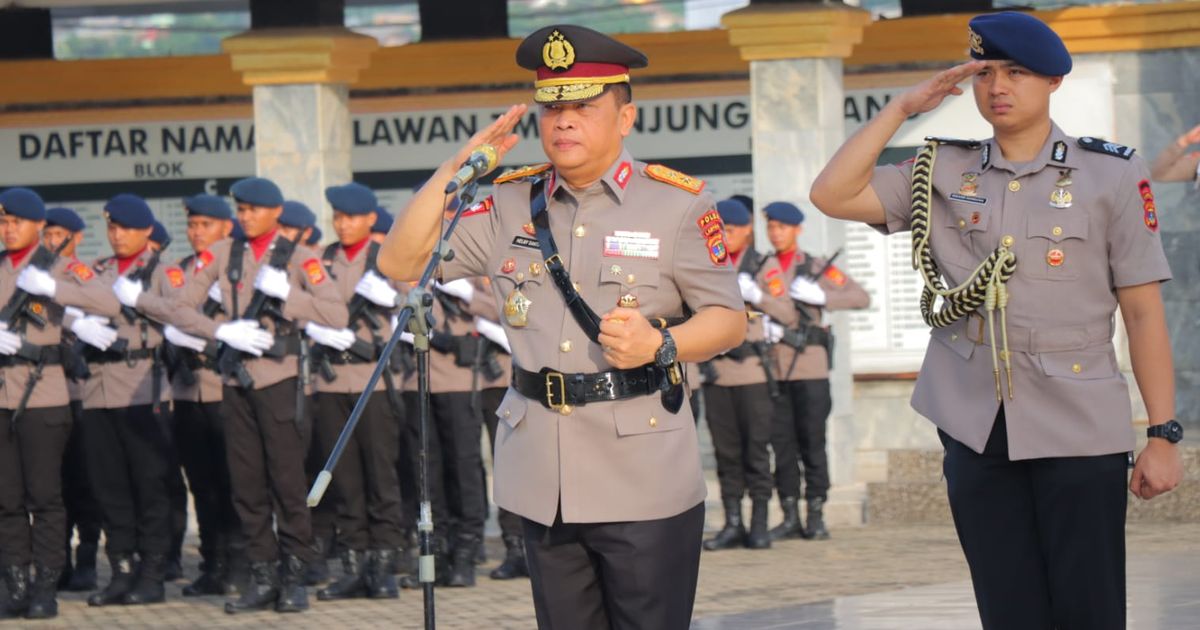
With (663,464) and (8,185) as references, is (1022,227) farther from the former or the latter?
(8,185)

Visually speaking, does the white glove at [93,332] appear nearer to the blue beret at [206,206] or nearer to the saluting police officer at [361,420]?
the blue beret at [206,206]

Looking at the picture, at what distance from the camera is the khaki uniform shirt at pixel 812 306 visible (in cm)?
1298

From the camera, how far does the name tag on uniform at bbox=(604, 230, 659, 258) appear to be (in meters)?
5.04

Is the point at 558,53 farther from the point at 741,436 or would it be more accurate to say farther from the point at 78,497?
the point at 741,436

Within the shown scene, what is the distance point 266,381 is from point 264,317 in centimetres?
35

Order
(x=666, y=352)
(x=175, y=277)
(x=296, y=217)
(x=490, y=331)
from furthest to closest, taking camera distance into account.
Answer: (x=490, y=331), (x=296, y=217), (x=175, y=277), (x=666, y=352)

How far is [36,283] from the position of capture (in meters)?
10.0

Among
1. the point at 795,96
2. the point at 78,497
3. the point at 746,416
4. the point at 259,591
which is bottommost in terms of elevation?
the point at 259,591

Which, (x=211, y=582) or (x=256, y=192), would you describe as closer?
(x=256, y=192)

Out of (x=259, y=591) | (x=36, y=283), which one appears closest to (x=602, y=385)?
(x=259, y=591)

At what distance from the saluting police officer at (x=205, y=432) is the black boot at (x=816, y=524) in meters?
3.69

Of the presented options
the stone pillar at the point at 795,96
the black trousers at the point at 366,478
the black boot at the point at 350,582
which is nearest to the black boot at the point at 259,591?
the black boot at the point at 350,582

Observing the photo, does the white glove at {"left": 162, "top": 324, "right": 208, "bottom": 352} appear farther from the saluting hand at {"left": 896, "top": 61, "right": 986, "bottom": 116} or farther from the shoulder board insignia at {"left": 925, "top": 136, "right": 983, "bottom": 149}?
the saluting hand at {"left": 896, "top": 61, "right": 986, "bottom": 116}

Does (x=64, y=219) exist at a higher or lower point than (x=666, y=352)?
higher
